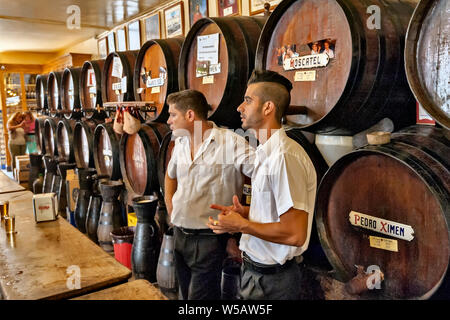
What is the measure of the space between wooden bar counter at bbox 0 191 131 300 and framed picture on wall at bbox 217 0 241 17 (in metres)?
2.15

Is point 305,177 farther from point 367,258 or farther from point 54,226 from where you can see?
point 54,226

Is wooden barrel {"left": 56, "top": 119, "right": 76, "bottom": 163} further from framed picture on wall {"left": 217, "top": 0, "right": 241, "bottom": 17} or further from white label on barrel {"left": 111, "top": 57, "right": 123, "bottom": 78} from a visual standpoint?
framed picture on wall {"left": 217, "top": 0, "right": 241, "bottom": 17}

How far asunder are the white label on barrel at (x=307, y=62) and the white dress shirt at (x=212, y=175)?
58cm

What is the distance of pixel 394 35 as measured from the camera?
4.85 ft

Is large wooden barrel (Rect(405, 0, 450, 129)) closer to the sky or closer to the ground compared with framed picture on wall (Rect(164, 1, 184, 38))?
closer to the ground

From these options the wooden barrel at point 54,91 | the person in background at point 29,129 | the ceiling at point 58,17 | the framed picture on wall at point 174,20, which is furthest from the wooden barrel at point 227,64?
the person in background at point 29,129

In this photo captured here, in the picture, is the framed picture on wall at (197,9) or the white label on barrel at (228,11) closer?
the white label on barrel at (228,11)

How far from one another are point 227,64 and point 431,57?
3.71ft

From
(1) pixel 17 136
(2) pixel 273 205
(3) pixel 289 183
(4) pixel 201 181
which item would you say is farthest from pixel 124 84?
(1) pixel 17 136

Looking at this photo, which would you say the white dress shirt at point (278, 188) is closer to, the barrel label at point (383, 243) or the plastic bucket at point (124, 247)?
the barrel label at point (383, 243)

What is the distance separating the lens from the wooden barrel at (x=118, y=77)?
340 cm

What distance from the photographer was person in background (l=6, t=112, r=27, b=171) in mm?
8109

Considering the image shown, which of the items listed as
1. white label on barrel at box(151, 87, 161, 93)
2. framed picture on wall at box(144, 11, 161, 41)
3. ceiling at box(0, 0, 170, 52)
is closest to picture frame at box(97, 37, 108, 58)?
ceiling at box(0, 0, 170, 52)
